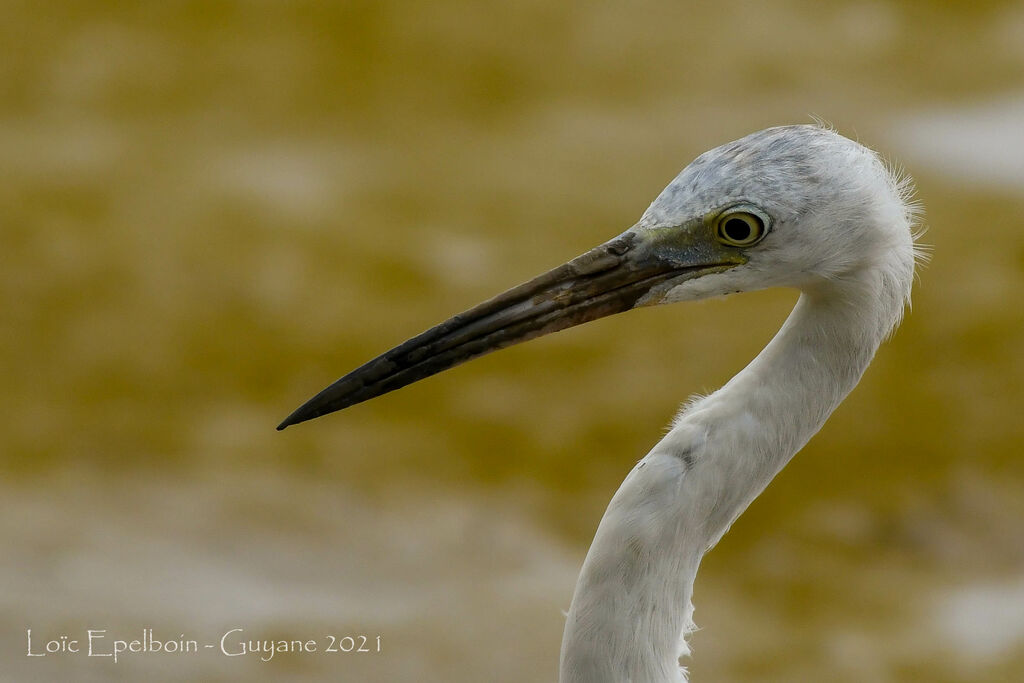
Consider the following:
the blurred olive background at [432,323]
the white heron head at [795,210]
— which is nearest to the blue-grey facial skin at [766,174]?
the white heron head at [795,210]

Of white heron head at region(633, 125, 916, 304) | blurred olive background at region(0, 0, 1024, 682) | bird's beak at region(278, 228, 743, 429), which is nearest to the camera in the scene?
white heron head at region(633, 125, 916, 304)

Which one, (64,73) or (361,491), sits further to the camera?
(64,73)

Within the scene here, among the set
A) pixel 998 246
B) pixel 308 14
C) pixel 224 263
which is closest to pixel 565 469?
pixel 224 263

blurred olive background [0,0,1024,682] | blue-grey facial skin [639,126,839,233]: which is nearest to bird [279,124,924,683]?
blue-grey facial skin [639,126,839,233]

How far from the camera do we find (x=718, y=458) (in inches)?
99.0

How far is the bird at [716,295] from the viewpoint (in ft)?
7.97

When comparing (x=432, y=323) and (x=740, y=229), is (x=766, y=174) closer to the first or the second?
(x=740, y=229)

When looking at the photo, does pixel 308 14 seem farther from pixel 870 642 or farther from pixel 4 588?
pixel 870 642

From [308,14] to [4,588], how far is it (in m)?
3.77

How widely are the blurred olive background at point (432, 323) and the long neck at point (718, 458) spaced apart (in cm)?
A: 230

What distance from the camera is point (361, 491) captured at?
209 inches

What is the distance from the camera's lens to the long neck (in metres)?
2.50

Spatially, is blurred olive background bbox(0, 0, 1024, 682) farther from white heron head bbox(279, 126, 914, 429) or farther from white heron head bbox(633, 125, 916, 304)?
white heron head bbox(633, 125, 916, 304)

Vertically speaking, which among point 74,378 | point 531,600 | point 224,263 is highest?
point 224,263
